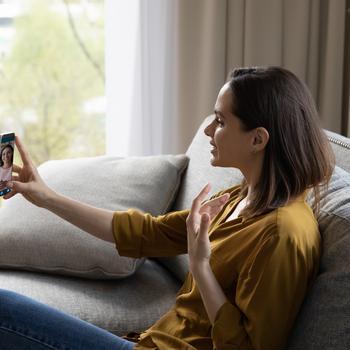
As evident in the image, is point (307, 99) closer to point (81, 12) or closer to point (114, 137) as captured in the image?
point (114, 137)

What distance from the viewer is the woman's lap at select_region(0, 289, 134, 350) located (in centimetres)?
153

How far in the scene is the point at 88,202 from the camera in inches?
93.0

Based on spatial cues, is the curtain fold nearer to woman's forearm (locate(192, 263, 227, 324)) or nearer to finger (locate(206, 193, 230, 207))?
finger (locate(206, 193, 230, 207))

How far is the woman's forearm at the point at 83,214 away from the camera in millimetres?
1913

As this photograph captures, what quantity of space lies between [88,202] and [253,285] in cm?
100

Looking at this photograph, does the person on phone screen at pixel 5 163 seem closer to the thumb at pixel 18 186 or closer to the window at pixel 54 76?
the thumb at pixel 18 186

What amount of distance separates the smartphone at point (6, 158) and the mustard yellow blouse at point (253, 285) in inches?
19.2

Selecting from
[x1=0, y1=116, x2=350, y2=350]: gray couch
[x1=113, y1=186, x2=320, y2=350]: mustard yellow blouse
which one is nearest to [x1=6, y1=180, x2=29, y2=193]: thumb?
[x1=0, y1=116, x2=350, y2=350]: gray couch

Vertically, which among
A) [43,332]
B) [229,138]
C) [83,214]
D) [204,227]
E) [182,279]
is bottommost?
[182,279]

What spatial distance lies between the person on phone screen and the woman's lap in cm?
36

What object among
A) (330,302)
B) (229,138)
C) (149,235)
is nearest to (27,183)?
(149,235)

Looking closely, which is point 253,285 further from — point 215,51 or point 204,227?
point 215,51

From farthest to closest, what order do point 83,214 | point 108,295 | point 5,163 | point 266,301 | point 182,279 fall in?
point 182,279 < point 108,295 < point 83,214 < point 5,163 < point 266,301

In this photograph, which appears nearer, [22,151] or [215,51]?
[22,151]
